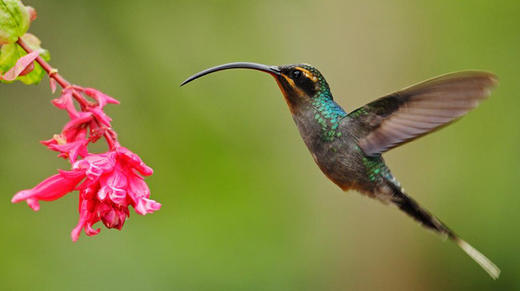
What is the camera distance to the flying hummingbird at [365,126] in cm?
162

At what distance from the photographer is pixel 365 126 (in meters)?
1.79

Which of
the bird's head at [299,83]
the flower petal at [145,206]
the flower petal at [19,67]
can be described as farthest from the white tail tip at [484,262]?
the flower petal at [19,67]

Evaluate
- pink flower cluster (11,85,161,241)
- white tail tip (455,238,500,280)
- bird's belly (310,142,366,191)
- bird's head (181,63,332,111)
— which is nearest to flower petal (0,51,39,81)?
pink flower cluster (11,85,161,241)

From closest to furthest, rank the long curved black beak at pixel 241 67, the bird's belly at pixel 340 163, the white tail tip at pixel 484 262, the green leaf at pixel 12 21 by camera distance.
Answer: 1. the green leaf at pixel 12 21
2. the long curved black beak at pixel 241 67
3. the white tail tip at pixel 484 262
4. the bird's belly at pixel 340 163

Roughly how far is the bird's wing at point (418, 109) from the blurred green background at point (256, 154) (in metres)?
2.55

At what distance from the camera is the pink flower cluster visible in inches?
50.9

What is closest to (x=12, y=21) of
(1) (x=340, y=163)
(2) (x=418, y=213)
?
(1) (x=340, y=163)

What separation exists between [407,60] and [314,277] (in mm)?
1761

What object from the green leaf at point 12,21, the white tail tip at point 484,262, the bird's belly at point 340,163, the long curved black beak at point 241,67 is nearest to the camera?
the green leaf at point 12,21

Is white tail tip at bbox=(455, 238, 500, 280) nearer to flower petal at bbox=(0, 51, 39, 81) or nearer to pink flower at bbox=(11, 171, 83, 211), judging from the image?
pink flower at bbox=(11, 171, 83, 211)

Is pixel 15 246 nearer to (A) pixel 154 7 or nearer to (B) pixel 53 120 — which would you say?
(B) pixel 53 120

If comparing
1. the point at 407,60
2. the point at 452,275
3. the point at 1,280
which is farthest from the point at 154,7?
the point at 452,275

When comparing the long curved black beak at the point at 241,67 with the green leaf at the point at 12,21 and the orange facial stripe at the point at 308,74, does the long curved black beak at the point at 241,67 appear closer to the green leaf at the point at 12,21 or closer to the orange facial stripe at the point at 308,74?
the orange facial stripe at the point at 308,74

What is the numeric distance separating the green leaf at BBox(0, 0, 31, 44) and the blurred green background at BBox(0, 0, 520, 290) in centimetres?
300
